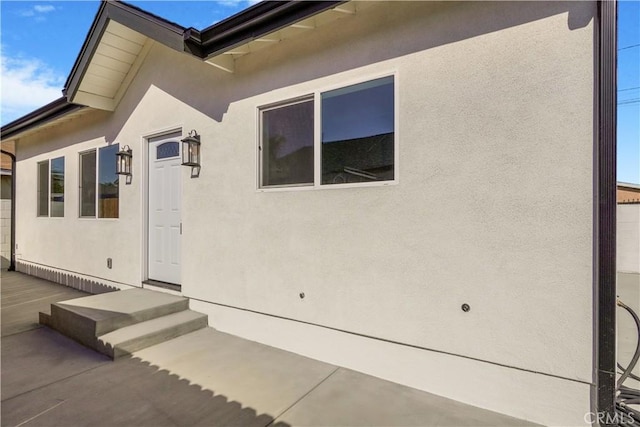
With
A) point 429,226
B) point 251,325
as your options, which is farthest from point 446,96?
point 251,325

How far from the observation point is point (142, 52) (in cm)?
592

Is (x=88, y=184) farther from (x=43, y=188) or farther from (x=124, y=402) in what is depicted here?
(x=124, y=402)

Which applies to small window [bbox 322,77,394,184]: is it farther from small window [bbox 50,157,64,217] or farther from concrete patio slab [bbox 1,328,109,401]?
small window [bbox 50,157,64,217]

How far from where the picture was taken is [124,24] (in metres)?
4.92

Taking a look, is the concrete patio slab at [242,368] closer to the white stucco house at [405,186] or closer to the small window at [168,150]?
the white stucco house at [405,186]

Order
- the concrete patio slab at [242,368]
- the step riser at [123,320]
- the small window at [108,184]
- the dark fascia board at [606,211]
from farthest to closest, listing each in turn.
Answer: the small window at [108,184], the step riser at [123,320], the concrete patio slab at [242,368], the dark fascia board at [606,211]

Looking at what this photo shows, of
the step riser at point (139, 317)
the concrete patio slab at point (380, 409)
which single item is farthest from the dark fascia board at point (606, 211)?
the step riser at point (139, 317)

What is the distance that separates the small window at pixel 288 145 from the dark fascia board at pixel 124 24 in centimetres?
151

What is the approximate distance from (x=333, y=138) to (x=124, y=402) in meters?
3.34

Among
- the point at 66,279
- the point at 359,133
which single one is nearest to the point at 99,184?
the point at 66,279

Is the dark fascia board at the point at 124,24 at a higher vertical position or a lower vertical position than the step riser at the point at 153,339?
higher

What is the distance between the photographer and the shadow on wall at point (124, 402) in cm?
266

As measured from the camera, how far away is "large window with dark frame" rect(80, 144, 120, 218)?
653cm

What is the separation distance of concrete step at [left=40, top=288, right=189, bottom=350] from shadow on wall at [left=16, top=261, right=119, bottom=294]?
156 cm
